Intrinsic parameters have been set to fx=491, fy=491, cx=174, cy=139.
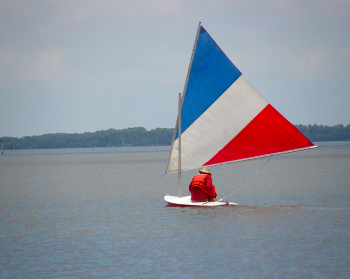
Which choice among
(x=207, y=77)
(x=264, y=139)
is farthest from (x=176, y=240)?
(x=207, y=77)

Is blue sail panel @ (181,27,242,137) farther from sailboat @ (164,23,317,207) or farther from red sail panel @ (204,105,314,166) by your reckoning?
red sail panel @ (204,105,314,166)

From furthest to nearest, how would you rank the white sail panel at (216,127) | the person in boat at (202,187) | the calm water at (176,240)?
the person in boat at (202,187)
the white sail panel at (216,127)
the calm water at (176,240)

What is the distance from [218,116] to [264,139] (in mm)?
2141

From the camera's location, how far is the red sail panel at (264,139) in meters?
19.6

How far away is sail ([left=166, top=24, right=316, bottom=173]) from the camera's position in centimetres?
2020

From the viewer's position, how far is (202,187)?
21.1 metres

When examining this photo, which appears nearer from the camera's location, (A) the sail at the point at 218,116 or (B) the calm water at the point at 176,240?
(B) the calm water at the point at 176,240

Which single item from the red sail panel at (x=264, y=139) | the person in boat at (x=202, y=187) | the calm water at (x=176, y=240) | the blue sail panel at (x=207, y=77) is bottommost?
the calm water at (x=176, y=240)

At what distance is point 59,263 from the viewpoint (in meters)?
14.1

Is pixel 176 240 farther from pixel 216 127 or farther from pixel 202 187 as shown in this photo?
pixel 216 127

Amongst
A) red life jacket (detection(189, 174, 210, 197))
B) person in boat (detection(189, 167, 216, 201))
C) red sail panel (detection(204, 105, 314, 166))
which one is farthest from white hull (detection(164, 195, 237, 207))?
red sail panel (detection(204, 105, 314, 166))

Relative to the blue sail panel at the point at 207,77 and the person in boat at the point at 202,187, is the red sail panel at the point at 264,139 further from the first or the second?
the blue sail panel at the point at 207,77

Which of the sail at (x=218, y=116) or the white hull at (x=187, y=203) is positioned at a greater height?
the sail at (x=218, y=116)

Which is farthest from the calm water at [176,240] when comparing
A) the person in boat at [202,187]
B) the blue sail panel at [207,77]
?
the blue sail panel at [207,77]
